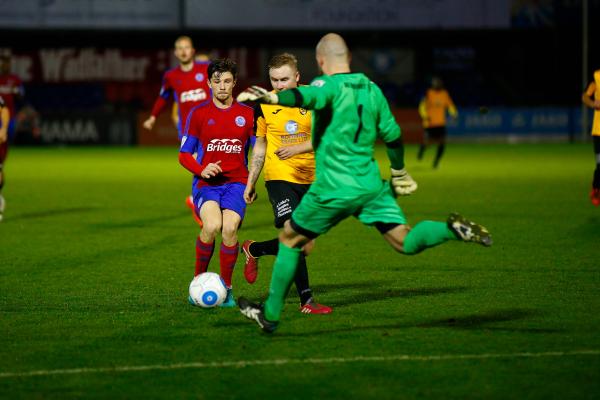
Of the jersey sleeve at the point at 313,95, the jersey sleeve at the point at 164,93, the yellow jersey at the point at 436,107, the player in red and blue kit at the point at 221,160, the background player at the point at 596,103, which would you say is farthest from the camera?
the yellow jersey at the point at 436,107

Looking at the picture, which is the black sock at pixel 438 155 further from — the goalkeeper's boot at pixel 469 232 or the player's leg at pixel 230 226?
the goalkeeper's boot at pixel 469 232

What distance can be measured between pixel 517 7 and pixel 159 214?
951 inches

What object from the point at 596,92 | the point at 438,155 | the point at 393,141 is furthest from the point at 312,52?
the point at 393,141

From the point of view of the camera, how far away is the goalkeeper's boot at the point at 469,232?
6863 millimetres

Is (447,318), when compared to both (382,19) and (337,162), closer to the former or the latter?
(337,162)

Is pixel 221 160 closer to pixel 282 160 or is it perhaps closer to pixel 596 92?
pixel 282 160

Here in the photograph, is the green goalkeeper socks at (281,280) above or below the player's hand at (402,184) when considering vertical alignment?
below

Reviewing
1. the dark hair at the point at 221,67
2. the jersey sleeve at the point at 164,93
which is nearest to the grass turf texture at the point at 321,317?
the jersey sleeve at the point at 164,93

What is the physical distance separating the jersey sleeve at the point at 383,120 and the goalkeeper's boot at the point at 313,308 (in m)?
1.59

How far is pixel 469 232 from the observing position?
6.90 metres

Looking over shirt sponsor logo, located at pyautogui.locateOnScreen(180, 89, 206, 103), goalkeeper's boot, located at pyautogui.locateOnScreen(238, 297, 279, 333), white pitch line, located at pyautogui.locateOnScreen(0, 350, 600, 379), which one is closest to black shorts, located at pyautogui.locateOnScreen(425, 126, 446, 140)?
shirt sponsor logo, located at pyautogui.locateOnScreen(180, 89, 206, 103)

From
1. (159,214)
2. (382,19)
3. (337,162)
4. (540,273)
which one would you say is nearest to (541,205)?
(159,214)

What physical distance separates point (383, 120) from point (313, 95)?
0.64m

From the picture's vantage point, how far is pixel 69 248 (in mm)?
12344
